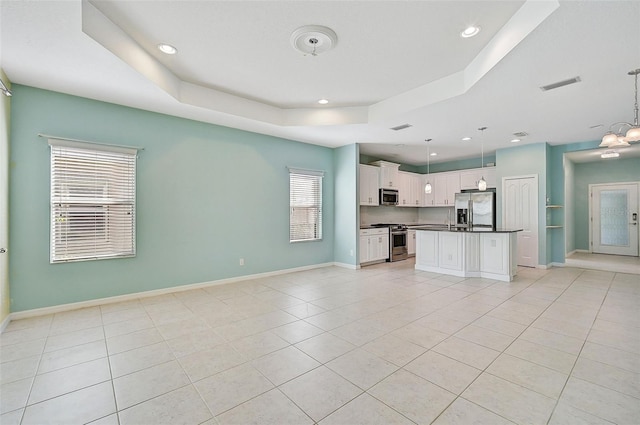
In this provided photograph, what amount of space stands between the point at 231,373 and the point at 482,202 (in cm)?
721

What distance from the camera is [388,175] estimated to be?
25.2ft

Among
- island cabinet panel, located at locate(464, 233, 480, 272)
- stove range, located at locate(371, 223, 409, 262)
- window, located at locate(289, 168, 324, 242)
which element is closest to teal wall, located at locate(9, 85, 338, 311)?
window, located at locate(289, 168, 324, 242)

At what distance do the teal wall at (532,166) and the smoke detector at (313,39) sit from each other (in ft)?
19.4

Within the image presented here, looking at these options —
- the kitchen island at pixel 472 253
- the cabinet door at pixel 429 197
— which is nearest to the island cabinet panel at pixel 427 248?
the kitchen island at pixel 472 253

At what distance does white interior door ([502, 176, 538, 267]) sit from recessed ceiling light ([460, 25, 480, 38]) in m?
5.16

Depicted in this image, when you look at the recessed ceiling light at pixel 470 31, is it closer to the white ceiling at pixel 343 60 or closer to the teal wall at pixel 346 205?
the white ceiling at pixel 343 60

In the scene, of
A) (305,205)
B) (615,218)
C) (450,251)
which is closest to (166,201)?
(305,205)

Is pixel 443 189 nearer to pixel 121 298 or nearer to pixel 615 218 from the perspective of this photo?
pixel 615 218

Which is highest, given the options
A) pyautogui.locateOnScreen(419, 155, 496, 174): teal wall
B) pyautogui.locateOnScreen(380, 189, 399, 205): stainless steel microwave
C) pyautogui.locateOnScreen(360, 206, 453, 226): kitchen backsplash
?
pyautogui.locateOnScreen(419, 155, 496, 174): teal wall

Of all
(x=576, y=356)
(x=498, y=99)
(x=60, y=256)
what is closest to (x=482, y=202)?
(x=498, y=99)

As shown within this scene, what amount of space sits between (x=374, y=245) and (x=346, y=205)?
128cm

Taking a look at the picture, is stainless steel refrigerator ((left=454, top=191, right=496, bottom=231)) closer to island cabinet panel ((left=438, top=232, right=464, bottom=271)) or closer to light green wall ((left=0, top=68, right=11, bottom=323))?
island cabinet panel ((left=438, top=232, right=464, bottom=271))

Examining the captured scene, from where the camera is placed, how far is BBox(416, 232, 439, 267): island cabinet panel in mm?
6121

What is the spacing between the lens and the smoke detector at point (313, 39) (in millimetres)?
2742
